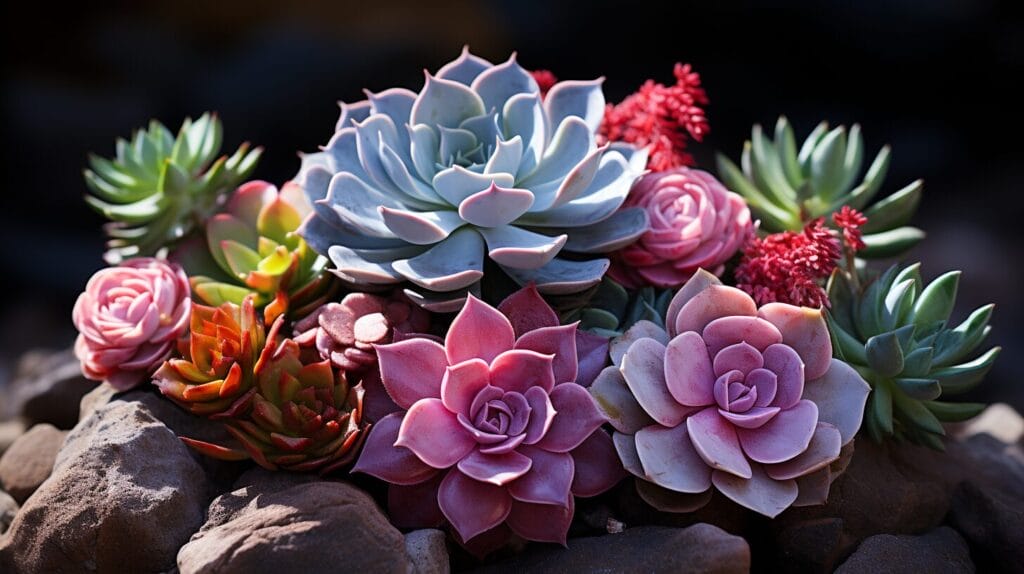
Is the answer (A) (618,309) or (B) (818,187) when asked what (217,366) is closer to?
(A) (618,309)

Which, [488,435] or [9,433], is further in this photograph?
[9,433]


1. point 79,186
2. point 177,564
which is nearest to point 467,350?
point 177,564

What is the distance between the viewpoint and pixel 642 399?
1.12m

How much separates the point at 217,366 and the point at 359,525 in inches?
10.0

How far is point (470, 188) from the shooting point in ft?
3.96

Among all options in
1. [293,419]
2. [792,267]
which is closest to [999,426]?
[792,267]

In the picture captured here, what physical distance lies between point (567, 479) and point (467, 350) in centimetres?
17

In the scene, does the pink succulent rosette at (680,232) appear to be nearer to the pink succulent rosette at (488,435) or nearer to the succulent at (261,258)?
the pink succulent rosette at (488,435)

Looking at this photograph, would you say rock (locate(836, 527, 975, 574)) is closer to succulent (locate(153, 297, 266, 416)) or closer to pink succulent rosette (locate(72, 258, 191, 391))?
succulent (locate(153, 297, 266, 416))

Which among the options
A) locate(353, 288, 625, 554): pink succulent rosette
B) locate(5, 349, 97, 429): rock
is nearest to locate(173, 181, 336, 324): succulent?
locate(353, 288, 625, 554): pink succulent rosette

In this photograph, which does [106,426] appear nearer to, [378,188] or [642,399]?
[378,188]

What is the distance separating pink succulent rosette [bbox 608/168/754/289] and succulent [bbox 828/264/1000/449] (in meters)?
0.17

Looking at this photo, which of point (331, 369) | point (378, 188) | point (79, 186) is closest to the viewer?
point (331, 369)

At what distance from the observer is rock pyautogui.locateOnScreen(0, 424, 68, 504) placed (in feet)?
4.66
